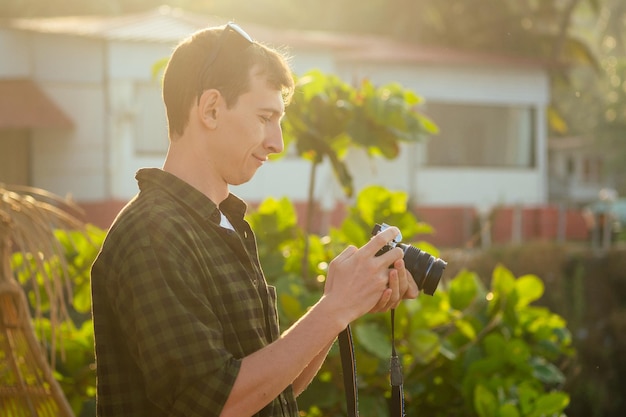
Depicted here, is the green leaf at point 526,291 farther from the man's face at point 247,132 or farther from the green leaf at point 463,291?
the man's face at point 247,132

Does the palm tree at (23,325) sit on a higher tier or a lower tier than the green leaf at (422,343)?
higher

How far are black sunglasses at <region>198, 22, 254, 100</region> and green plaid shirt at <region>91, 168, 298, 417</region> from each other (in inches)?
7.2

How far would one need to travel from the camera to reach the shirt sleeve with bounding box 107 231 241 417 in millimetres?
Result: 1714

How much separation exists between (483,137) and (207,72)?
21456 mm

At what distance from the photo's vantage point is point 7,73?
59.3ft

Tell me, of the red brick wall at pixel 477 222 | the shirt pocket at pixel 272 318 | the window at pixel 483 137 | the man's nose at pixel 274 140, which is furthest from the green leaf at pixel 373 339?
the window at pixel 483 137

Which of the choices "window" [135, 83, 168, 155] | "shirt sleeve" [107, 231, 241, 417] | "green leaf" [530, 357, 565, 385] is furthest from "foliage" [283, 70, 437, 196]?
"window" [135, 83, 168, 155]

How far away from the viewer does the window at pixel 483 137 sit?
2253cm

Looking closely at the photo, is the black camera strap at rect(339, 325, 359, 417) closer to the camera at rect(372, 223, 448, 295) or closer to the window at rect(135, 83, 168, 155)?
the camera at rect(372, 223, 448, 295)

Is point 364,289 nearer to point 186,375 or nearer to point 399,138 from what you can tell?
point 186,375

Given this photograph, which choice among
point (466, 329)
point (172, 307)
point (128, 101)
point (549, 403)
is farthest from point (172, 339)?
point (128, 101)

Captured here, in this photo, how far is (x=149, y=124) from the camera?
18.6 metres

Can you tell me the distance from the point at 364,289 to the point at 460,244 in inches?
764

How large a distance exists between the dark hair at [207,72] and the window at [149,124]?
16642 mm
